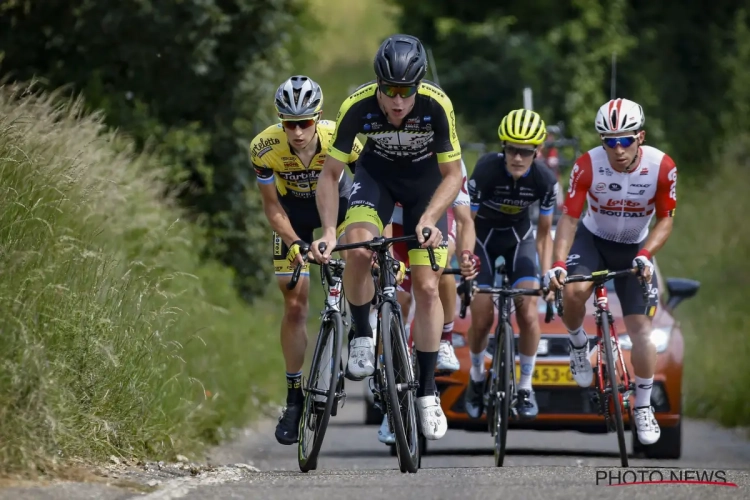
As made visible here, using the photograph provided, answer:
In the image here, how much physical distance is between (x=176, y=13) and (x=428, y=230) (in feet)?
31.0

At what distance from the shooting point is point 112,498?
7.24 m

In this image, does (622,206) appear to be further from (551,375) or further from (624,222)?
(551,375)

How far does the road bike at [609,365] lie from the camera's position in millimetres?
10906

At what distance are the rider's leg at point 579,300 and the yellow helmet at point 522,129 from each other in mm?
775

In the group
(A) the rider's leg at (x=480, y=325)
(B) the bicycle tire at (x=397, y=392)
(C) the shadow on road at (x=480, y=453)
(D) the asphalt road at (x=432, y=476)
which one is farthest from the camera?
(C) the shadow on road at (x=480, y=453)

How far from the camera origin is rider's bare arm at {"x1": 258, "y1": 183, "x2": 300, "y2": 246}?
10078mm

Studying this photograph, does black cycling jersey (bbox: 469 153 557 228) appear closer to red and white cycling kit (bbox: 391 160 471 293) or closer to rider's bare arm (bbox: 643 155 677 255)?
red and white cycling kit (bbox: 391 160 471 293)

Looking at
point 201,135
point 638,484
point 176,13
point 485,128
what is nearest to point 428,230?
point 638,484

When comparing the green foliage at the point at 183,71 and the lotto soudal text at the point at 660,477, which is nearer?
the lotto soudal text at the point at 660,477

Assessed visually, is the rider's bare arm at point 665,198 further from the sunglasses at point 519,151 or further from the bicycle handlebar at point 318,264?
the bicycle handlebar at point 318,264

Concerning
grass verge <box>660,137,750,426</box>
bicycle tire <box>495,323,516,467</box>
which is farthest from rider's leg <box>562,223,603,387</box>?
grass verge <box>660,137,750,426</box>

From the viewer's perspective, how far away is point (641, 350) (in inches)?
448

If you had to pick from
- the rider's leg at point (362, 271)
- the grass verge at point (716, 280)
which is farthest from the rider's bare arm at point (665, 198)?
the grass verge at point (716, 280)

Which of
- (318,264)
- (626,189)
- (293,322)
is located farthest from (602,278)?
(318,264)
